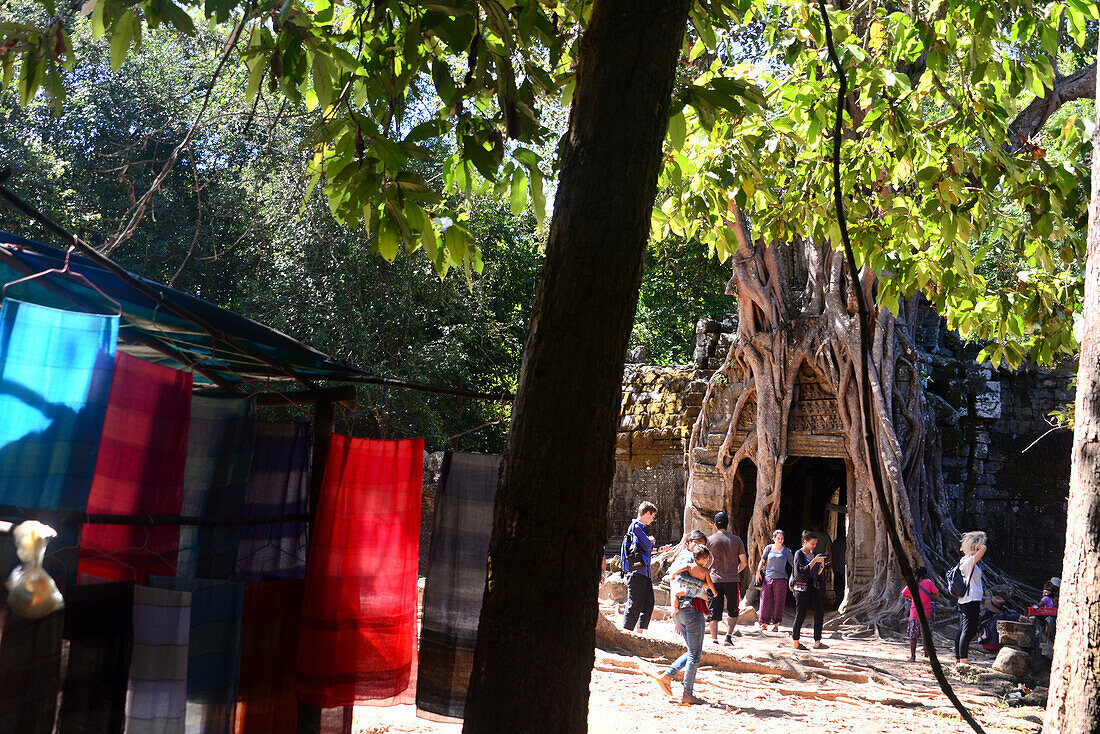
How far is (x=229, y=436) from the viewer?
3.36 meters

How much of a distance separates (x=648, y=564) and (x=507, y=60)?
20.8 ft

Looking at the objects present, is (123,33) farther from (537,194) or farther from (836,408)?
(836,408)

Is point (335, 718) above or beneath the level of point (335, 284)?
beneath

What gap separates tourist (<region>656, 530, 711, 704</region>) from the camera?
6.57 meters

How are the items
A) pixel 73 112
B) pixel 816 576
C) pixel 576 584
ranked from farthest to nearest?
pixel 73 112, pixel 816 576, pixel 576 584

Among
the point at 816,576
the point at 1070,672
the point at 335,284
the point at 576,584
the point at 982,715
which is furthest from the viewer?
the point at 335,284

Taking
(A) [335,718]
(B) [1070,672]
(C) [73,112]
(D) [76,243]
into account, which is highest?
(C) [73,112]

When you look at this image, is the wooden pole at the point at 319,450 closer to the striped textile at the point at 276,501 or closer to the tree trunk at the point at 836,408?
the striped textile at the point at 276,501

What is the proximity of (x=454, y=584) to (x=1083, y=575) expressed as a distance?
2496mm

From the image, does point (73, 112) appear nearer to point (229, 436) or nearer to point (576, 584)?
point (229, 436)

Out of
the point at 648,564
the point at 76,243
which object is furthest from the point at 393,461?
the point at 648,564

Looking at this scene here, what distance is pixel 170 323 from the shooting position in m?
3.24

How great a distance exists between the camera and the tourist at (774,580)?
950cm

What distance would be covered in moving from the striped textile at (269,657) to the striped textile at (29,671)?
4.12 ft
